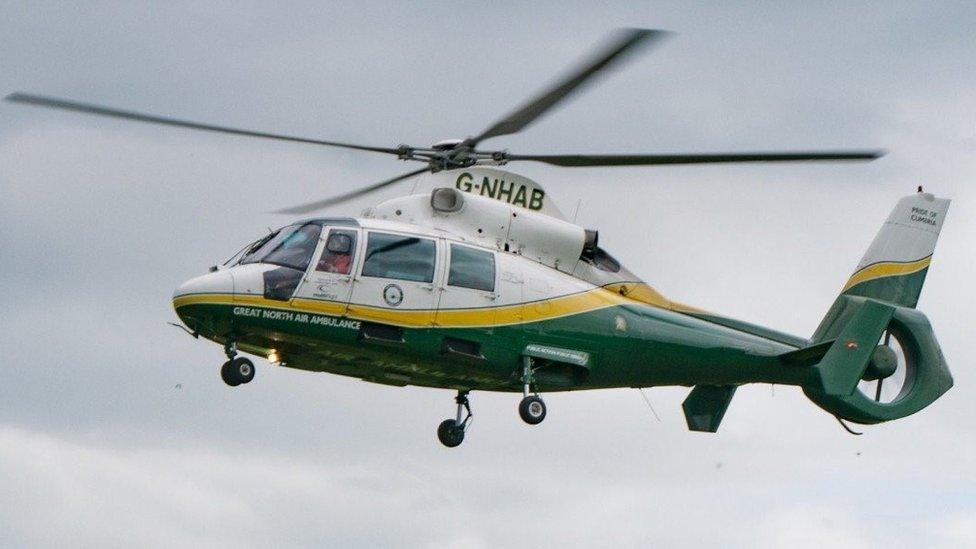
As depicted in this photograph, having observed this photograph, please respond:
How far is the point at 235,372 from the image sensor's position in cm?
2189

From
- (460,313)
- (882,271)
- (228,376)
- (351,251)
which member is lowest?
(228,376)

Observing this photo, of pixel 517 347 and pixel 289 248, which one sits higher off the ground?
pixel 289 248

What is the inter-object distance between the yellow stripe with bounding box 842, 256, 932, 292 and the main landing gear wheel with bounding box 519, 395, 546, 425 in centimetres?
719

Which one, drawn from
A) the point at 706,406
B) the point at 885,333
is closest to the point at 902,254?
the point at 885,333

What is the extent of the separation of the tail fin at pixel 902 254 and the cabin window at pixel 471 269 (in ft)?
24.3

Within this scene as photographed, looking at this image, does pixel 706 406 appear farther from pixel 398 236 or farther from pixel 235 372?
pixel 235 372

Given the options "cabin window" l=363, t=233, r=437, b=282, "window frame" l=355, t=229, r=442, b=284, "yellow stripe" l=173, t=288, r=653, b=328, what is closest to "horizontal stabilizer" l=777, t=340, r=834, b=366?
"yellow stripe" l=173, t=288, r=653, b=328

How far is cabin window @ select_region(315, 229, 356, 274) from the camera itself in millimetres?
22297

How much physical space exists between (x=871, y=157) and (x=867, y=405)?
593cm

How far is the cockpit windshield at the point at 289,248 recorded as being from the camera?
877 inches

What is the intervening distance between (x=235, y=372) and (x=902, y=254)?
40.7 feet

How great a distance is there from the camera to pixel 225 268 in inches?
883

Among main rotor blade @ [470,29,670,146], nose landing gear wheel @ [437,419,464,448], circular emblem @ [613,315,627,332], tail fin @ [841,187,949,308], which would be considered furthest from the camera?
tail fin @ [841,187,949,308]

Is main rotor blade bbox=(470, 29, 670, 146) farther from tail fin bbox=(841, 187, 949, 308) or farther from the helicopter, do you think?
tail fin bbox=(841, 187, 949, 308)
